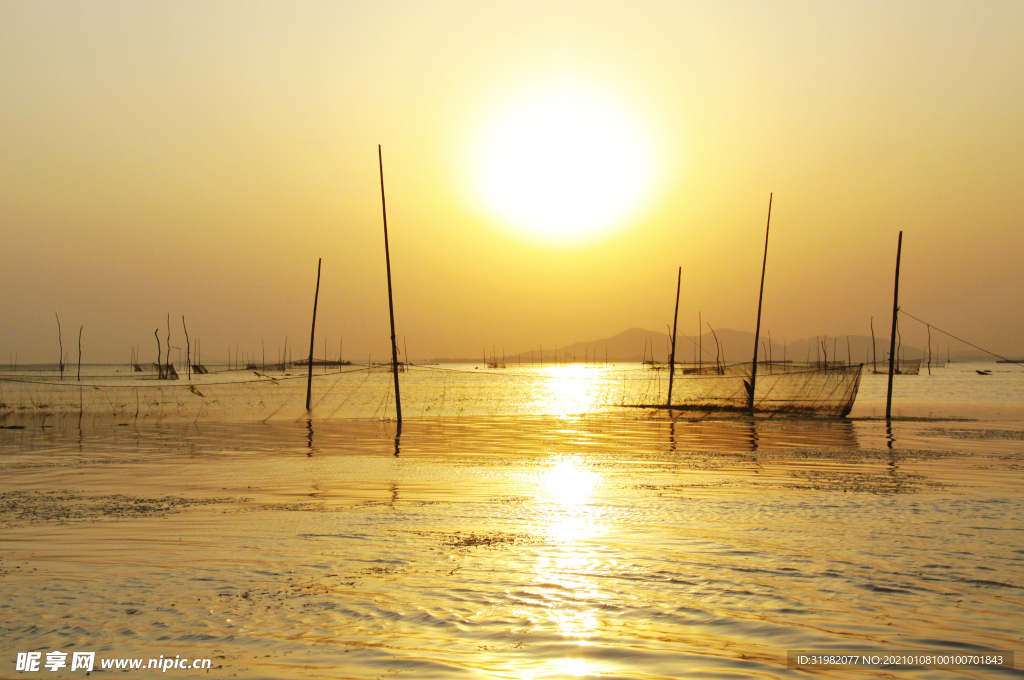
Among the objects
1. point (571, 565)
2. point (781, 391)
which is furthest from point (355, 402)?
point (571, 565)

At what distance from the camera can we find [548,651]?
484 centimetres

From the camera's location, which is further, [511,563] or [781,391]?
[781,391]

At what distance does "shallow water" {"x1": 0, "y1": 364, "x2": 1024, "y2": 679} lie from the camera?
16.3 ft

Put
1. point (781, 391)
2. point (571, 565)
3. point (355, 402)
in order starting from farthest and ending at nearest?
point (355, 402) < point (781, 391) < point (571, 565)

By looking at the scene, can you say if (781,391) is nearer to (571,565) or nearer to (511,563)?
(571,565)

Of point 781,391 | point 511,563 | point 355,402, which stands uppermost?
point 781,391

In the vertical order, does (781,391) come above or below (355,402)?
above

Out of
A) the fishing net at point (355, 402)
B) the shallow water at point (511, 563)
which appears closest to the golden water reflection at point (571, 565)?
the shallow water at point (511, 563)

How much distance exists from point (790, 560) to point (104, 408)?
29.9 metres

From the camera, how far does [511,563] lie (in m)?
6.97

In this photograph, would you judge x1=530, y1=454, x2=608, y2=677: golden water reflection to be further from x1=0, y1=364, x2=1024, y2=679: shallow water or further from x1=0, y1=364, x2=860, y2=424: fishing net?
x1=0, y1=364, x2=860, y2=424: fishing net

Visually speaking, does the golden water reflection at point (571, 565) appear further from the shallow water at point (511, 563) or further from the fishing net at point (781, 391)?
the fishing net at point (781, 391)

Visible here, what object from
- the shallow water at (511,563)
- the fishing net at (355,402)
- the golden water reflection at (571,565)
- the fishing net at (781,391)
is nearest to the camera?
the shallow water at (511,563)

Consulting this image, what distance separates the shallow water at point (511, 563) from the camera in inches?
195
